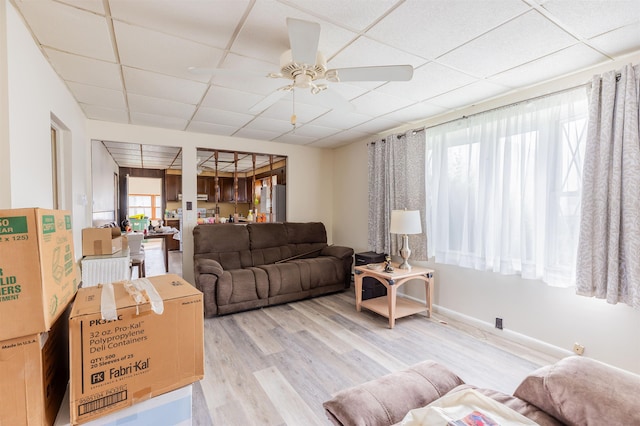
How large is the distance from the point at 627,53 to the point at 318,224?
4026 mm

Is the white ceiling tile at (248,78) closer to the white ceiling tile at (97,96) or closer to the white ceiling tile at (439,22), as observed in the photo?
the white ceiling tile at (439,22)

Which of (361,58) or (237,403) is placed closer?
(237,403)

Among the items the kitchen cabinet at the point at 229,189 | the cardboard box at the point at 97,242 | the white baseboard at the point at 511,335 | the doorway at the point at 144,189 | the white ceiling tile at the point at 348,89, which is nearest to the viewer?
the white baseboard at the point at 511,335

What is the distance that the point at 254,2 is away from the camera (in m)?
1.57

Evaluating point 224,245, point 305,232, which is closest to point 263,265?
point 224,245

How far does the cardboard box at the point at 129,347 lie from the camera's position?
0.91m

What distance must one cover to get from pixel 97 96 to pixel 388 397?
3.60m

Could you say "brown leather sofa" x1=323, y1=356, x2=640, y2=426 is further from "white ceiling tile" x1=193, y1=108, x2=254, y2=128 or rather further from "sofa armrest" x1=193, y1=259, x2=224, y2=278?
"white ceiling tile" x1=193, y1=108, x2=254, y2=128

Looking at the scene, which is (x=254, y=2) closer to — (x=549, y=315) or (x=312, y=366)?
(x=312, y=366)

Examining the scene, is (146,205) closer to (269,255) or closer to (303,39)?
(269,255)

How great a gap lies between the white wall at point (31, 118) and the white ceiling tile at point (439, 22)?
206cm

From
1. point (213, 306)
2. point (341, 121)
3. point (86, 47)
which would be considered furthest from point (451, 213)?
point (86, 47)

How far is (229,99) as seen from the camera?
2.98 meters

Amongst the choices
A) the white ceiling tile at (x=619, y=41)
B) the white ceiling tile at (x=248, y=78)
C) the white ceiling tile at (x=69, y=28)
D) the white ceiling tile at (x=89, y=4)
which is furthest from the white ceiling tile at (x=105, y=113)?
the white ceiling tile at (x=619, y=41)
